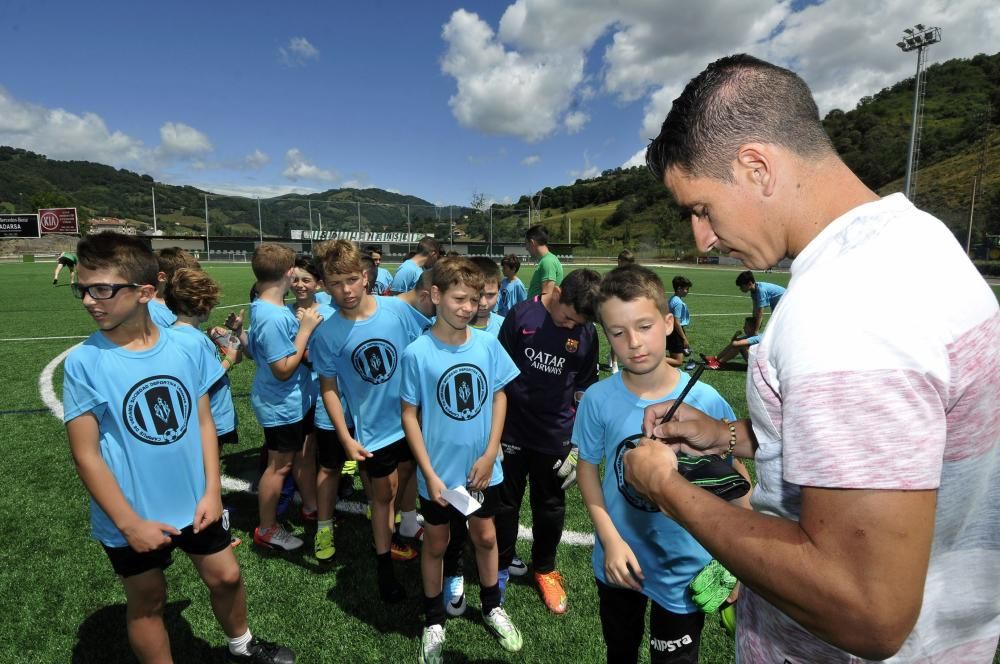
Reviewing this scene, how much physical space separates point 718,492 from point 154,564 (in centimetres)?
260

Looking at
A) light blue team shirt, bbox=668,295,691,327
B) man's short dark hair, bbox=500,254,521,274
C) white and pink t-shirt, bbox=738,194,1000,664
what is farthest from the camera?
man's short dark hair, bbox=500,254,521,274

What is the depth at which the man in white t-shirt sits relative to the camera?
753 mm

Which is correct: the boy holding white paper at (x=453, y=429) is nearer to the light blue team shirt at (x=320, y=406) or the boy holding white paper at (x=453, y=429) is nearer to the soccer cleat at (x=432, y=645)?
the soccer cleat at (x=432, y=645)

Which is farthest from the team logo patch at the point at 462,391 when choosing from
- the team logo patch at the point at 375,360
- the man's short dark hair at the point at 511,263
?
the man's short dark hair at the point at 511,263

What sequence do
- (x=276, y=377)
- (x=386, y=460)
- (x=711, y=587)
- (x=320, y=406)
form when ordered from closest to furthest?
(x=711, y=587) → (x=386, y=460) → (x=276, y=377) → (x=320, y=406)

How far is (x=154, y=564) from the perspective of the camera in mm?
2461

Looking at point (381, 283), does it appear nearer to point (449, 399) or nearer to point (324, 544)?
point (324, 544)

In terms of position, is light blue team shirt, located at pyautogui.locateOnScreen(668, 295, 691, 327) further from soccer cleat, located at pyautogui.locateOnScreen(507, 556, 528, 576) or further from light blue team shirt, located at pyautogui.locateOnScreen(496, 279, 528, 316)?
soccer cleat, located at pyautogui.locateOnScreen(507, 556, 528, 576)

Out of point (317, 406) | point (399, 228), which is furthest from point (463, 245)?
point (317, 406)

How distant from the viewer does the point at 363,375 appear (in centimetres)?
370

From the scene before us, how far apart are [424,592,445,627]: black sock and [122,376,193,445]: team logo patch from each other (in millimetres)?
1720

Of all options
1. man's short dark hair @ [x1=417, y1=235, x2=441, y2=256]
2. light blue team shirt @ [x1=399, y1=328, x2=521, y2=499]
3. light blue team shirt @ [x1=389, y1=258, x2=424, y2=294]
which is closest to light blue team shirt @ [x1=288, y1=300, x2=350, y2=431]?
light blue team shirt @ [x1=399, y1=328, x2=521, y2=499]

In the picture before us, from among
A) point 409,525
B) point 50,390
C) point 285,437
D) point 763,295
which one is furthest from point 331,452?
point 763,295

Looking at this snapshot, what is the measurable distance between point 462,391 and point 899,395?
259 cm
